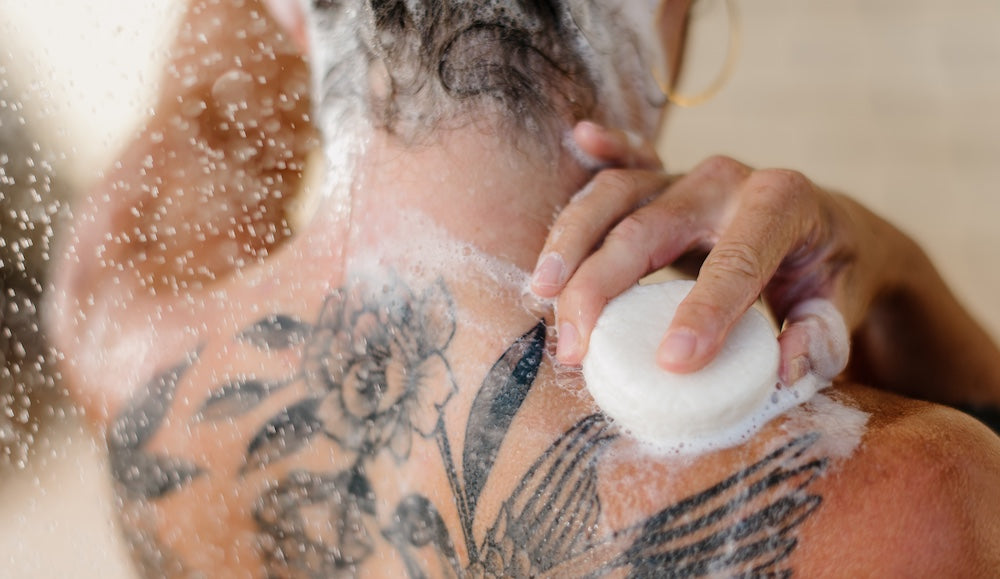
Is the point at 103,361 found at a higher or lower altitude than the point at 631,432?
lower

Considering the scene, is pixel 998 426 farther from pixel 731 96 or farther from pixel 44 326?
pixel 44 326

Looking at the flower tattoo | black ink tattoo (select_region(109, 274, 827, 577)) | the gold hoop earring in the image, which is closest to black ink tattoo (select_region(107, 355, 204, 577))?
black ink tattoo (select_region(109, 274, 827, 577))

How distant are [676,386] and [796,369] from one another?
11 centimetres

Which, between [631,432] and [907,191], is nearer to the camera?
[631,432]

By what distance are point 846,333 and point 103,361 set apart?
0.70 m

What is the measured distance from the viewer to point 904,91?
69.2 inches

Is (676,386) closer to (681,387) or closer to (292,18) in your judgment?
(681,387)

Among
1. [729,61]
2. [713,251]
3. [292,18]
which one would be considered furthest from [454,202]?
[729,61]

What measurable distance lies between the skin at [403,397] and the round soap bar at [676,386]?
0.02 m

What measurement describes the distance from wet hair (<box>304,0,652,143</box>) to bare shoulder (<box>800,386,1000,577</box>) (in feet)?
1.26

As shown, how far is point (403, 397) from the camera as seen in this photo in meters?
0.66

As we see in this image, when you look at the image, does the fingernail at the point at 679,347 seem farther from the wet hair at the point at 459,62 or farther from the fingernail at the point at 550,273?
the wet hair at the point at 459,62

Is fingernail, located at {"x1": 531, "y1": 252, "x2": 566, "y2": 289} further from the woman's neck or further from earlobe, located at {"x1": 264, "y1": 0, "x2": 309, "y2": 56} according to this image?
earlobe, located at {"x1": 264, "y1": 0, "x2": 309, "y2": 56}

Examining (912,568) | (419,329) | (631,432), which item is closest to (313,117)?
(419,329)
